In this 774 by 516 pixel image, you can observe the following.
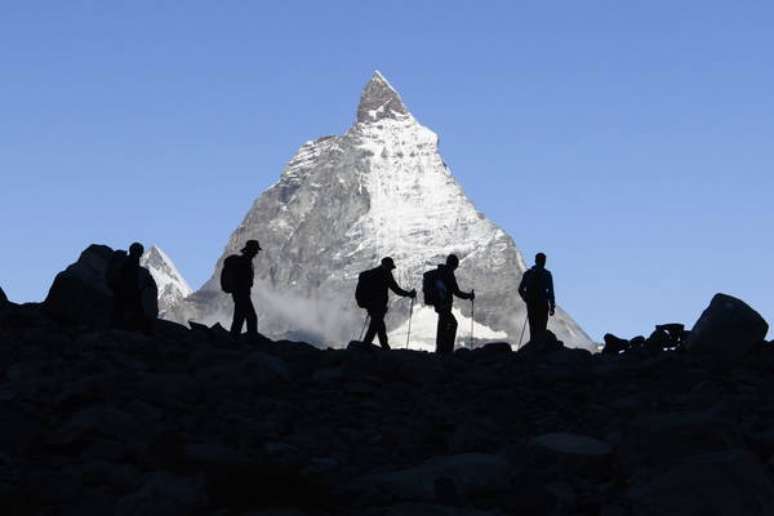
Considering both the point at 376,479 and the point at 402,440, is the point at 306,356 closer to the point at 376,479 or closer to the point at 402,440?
the point at 402,440

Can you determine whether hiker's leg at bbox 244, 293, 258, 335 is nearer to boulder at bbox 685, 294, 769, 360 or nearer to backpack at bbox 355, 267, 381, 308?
backpack at bbox 355, 267, 381, 308

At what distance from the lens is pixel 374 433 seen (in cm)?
1493

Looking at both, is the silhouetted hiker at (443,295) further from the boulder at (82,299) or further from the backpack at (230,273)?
the boulder at (82,299)

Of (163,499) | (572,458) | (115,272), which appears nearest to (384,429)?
(572,458)

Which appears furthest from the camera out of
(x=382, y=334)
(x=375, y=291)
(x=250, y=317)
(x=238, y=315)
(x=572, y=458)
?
(x=250, y=317)

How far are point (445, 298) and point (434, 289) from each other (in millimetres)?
231

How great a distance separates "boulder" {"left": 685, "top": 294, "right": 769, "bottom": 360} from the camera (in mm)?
20766

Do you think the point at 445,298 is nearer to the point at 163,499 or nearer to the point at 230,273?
the point at 230,273

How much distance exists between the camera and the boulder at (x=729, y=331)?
20.8 meters

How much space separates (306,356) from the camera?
21.5 metres

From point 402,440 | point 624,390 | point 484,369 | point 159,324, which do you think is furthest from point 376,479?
point 159,324

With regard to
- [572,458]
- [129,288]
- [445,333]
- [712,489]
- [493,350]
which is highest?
[445,333]

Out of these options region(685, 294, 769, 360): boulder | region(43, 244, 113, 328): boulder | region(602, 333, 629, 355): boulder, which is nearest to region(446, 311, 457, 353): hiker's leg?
region(602, 333, 629, 355): boulder

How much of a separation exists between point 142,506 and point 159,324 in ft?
50.7
